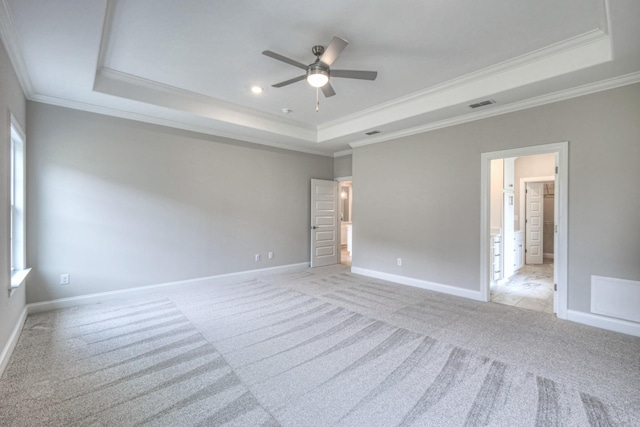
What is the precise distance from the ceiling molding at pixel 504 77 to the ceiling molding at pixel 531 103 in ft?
1.78

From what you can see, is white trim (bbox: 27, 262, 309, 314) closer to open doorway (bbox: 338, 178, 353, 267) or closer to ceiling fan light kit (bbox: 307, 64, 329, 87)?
ceiling fan light kit (bbox: 307, 64, 329, 87)

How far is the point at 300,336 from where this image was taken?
2941 mm

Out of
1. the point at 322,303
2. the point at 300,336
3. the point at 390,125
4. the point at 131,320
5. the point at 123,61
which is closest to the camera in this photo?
the point at 300,336

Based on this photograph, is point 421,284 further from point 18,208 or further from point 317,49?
point 18,208

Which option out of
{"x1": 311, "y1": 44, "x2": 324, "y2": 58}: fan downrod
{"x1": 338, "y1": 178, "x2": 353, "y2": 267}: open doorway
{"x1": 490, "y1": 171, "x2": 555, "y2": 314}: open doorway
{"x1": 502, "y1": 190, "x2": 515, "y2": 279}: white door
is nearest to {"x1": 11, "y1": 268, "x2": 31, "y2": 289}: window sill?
{"x1": 311, "y1": 44, "x2": 324, "y2": 58}: fan downrod

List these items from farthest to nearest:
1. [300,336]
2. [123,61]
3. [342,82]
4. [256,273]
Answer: [256,273]
[342,82]
[123,61]
[300,336]

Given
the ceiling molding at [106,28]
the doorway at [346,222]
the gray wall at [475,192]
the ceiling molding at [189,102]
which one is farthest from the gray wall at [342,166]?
the ceiling molding at [106,28]

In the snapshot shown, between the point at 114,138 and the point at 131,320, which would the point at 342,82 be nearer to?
the point at 114,138

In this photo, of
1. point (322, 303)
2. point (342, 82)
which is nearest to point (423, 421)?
point (322, 303)

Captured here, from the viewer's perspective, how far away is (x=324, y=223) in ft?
22.0

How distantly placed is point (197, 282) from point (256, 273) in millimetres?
1105

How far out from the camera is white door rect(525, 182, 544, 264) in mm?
7074

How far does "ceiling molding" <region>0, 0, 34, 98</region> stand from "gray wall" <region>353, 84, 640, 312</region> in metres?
4.82

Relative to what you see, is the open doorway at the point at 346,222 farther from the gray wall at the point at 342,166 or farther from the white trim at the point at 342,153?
the white trim at the point at 342,153
